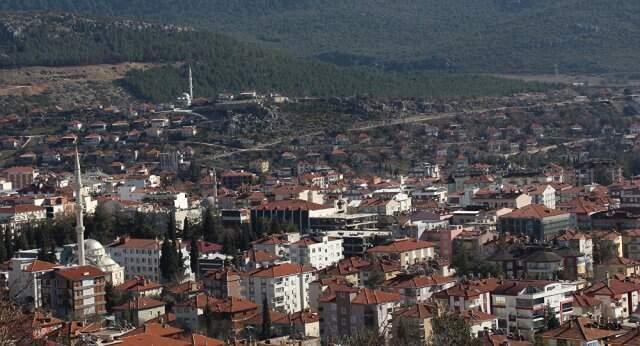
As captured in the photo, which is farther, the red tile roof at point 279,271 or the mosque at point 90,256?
the mosque at point 90,256

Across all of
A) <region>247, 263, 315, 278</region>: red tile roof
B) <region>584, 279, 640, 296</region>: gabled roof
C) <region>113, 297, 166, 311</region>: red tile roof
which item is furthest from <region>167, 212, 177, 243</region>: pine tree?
<region>584, 279, 640, 296</region>: gabled roof

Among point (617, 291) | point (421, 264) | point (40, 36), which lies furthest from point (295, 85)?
point (617, 291)

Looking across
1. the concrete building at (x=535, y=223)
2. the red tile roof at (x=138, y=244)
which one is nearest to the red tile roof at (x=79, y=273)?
the red tile roof at (x=138, y=244)

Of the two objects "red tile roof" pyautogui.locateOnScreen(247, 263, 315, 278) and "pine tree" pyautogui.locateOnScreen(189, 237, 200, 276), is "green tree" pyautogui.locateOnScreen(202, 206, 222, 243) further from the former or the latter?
"red tile roof" pyautogui.locateOnScreen(247, 263, 315, 278)

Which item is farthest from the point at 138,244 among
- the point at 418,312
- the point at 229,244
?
the point at 418,312

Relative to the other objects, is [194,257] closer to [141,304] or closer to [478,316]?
[141,304]

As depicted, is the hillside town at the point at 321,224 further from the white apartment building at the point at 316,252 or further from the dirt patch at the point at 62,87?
the dirt patch at the point at 62,87

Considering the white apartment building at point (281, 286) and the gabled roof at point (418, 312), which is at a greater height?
the gabled roof at point (418, 312)
